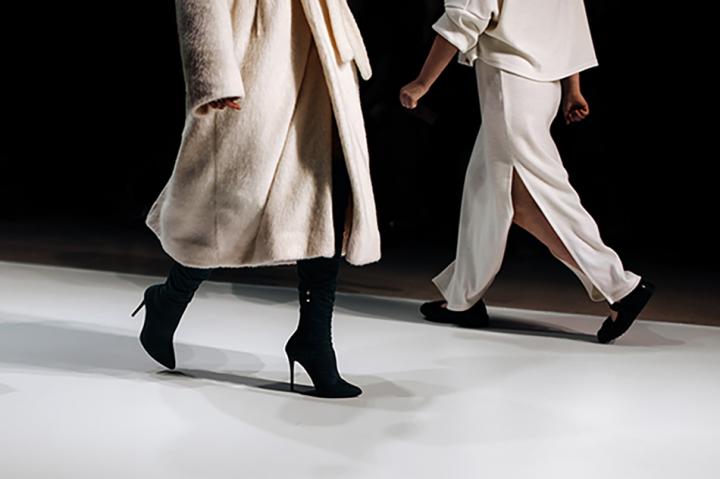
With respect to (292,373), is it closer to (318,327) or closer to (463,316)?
(318,327)

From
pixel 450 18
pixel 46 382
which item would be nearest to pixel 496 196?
pixel 450 18

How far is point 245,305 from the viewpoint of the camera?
3.56m

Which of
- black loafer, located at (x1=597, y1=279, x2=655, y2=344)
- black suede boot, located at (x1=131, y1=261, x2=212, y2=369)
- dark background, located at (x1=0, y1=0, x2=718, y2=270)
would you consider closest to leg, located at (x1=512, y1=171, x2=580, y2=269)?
black loafer, located at (x1=597, y1=279, x2=655, y2=344)

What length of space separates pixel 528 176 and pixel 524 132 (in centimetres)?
11

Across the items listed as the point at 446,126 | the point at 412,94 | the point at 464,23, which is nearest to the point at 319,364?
the point at 412,94

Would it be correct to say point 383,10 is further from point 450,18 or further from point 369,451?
point 369,451

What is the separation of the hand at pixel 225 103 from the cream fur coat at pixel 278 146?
0.03 metres

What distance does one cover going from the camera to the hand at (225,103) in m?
2.24

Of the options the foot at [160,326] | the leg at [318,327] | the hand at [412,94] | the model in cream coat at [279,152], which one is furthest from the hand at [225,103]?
the hand at [412,94]

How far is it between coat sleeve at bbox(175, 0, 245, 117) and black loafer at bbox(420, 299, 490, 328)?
129 cm

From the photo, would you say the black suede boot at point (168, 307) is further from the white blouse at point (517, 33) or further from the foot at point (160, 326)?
the white blouse at point (517, 33)

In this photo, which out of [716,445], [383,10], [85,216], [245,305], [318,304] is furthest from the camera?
[85,216]

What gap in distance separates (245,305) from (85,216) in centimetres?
234

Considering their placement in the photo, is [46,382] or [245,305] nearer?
[46,382]
